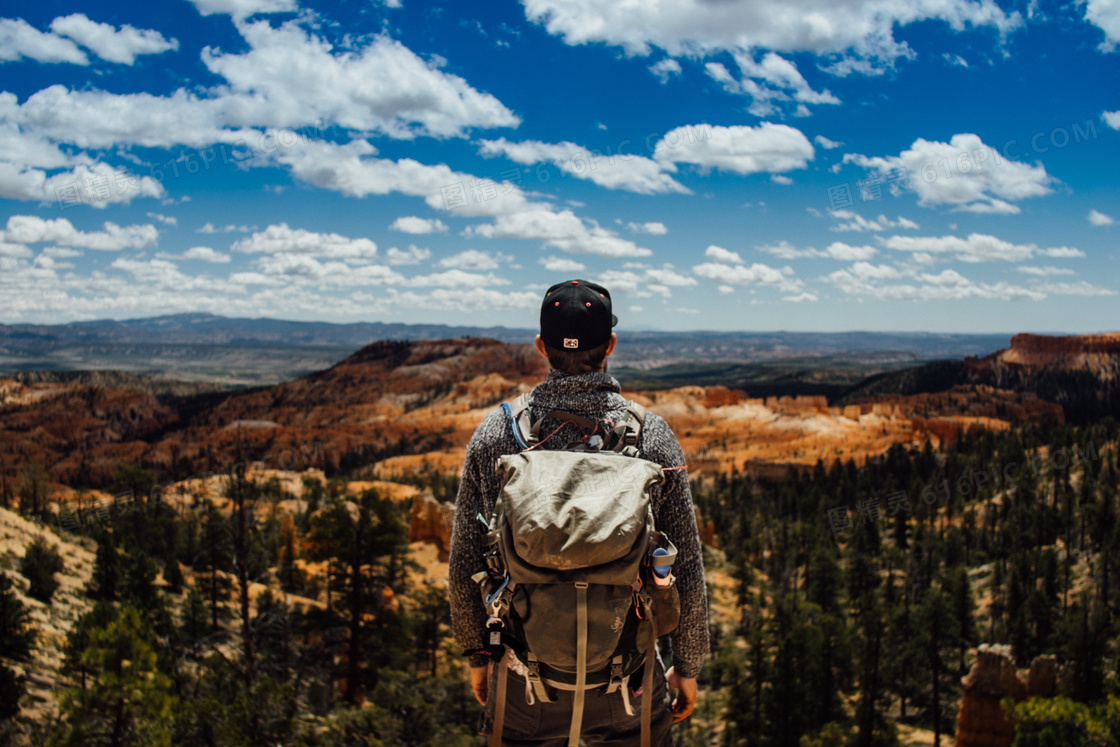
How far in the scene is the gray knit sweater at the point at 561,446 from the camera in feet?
9.92

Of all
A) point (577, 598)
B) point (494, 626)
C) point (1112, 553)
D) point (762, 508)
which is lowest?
point (762, 508)

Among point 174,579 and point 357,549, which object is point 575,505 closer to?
point 357,549

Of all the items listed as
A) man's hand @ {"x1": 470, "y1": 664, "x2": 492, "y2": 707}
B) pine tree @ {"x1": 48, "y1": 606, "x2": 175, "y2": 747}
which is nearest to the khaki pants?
man's hand @ {"x1": 470, "y1": 664, "x2": 492, "y2": 707}

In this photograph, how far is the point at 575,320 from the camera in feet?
10.0

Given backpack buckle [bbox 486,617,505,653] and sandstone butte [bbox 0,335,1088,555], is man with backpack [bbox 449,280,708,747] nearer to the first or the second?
backpack buckle [bbox 486,617,505,653]

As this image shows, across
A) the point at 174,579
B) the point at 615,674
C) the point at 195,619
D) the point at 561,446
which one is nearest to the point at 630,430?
the point at 561,446

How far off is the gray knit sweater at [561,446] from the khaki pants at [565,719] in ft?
1.07

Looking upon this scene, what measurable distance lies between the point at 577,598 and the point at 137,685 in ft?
54.8

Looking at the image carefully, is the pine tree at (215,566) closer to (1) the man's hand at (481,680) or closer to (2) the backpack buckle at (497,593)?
(1) the man's hand at (481,680)

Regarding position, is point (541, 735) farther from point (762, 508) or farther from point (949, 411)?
point (949, 411)

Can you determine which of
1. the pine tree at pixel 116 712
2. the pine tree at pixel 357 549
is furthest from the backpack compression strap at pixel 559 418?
the pine tree at pixel 357 549

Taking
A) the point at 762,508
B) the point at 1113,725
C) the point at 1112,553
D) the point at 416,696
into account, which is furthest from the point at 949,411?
the point at 416,696

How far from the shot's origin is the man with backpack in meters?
2.53

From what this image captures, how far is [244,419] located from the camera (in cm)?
18188
